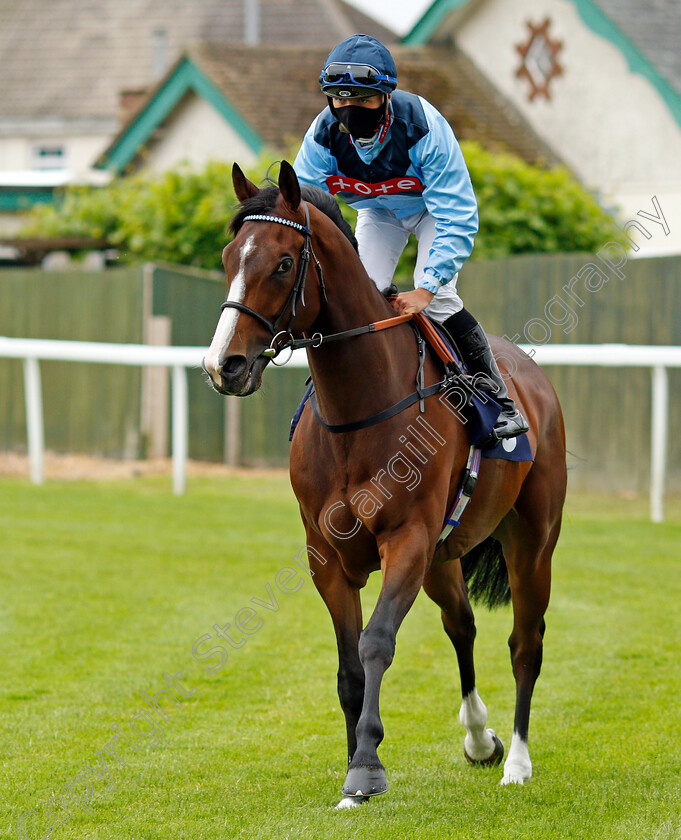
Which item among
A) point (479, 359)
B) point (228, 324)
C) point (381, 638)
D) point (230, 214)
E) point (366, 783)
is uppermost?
point (230, 214)

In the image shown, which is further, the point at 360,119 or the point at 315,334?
the point at 360,119

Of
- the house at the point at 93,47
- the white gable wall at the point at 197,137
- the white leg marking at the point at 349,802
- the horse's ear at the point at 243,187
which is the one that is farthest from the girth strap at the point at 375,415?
the house at the point at 93,47

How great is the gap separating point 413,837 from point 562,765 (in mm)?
1073

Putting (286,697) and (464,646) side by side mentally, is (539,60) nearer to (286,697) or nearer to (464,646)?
(286,697)

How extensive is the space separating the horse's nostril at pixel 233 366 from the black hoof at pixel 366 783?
1.21m

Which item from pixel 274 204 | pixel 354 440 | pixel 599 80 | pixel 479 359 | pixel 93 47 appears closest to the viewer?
pixel 274 204

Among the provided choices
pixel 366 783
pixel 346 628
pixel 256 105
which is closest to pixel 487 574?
pixel 346 628

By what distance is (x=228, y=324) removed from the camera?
3.29 meters

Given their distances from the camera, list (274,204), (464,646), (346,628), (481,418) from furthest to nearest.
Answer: (464,646)
(481,418)
(346,628)
(274,204)

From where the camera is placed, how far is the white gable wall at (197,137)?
1727cm

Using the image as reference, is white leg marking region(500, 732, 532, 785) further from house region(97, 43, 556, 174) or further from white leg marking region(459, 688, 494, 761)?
house region(97, 43, 556, 174)

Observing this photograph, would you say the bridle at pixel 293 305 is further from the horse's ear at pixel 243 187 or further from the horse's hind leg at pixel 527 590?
the horse's hind leg at pixel 527 590

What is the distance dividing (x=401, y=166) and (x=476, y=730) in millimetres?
2062

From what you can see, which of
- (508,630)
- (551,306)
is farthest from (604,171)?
(508,630)
